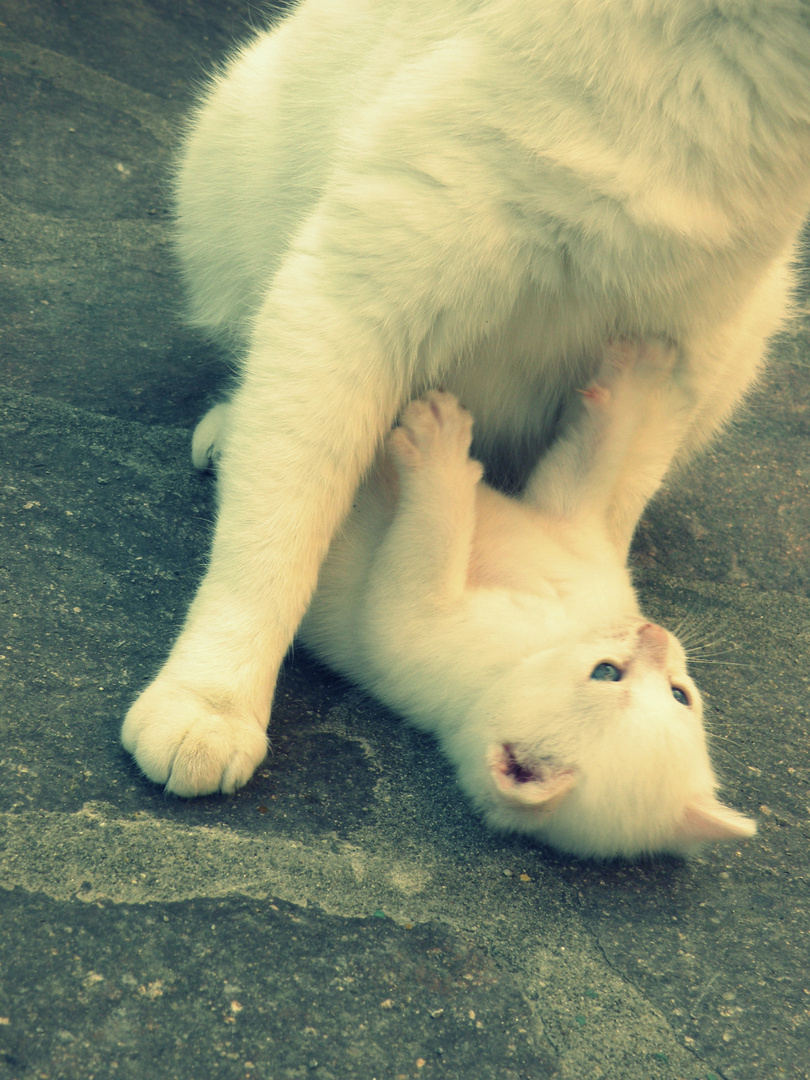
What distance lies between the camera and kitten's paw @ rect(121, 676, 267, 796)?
158 cm

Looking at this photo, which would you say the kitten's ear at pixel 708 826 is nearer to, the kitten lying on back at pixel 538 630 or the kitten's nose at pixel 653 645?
the kitten lying on back at pixel 538 630

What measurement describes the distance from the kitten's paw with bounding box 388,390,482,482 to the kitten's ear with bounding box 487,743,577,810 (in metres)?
0.56

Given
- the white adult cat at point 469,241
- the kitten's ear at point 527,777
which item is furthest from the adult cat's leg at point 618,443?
the kitten's ear at point 527,777

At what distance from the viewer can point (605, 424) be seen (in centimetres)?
216

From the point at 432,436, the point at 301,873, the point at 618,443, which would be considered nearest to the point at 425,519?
the point at 432,436

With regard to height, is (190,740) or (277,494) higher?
(277,494)

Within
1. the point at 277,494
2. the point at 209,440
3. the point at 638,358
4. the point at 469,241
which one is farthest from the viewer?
the point at 209,440

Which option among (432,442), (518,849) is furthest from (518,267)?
(518,849)

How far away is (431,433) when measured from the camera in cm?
193

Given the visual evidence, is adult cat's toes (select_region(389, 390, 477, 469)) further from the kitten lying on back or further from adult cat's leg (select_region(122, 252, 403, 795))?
Result: adult cat's leg (select_region(122, 252, 403, 795))

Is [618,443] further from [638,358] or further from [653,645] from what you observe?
[653,645]

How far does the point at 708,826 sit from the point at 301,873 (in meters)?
0.71

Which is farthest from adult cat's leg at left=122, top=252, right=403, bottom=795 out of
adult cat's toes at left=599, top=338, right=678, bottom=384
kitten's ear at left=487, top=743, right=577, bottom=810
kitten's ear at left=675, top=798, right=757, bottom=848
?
kitten's ear at left=675, top=798, right=757, bottom=848

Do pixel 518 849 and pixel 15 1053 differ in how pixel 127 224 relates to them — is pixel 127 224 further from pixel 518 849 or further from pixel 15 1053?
pixel 15 1053
